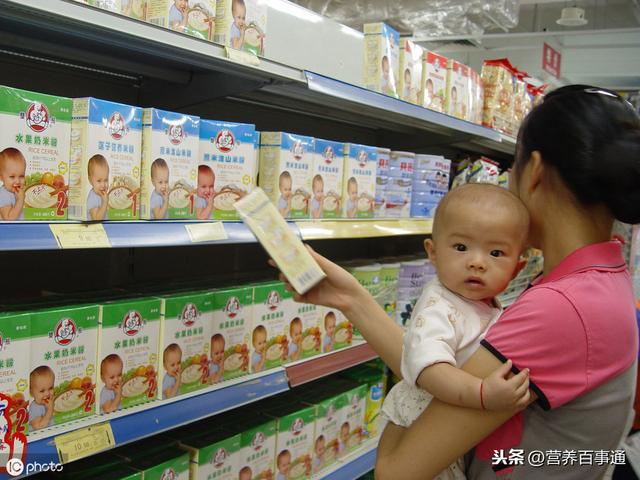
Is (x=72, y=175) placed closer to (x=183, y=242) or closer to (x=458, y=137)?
(x=183, y=242)

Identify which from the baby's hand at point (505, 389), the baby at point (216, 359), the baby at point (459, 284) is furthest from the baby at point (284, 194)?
the baby's hand at point (505, 389)

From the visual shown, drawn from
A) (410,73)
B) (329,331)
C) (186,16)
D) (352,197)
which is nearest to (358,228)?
(352,197)

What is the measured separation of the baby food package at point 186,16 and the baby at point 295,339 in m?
0.95

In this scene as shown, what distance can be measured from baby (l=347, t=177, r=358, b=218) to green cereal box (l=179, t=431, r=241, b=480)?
0.89 metres

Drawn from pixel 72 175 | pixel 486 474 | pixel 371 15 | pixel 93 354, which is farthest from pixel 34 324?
pixel 371 15

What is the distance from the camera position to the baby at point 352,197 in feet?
7.54

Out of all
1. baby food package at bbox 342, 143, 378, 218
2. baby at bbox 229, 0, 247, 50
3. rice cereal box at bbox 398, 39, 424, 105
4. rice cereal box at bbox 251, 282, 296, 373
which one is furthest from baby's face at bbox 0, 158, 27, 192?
rice cereal box at bbox 398, 39, 424, 105

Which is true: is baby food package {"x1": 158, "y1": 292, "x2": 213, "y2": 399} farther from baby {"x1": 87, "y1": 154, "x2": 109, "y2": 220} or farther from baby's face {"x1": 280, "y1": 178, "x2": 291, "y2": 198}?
baby's face {"x1": 280, "y1": 178, "x2": 291, "y2": 198}

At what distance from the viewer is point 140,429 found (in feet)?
5.00

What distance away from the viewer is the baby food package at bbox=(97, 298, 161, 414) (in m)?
1.50

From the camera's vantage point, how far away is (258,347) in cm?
194

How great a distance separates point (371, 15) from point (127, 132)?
3.12 m

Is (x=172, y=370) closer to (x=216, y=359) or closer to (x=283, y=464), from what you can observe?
(x=216, y=359)

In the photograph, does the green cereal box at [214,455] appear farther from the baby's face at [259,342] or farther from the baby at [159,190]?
the baby at [159,190]
